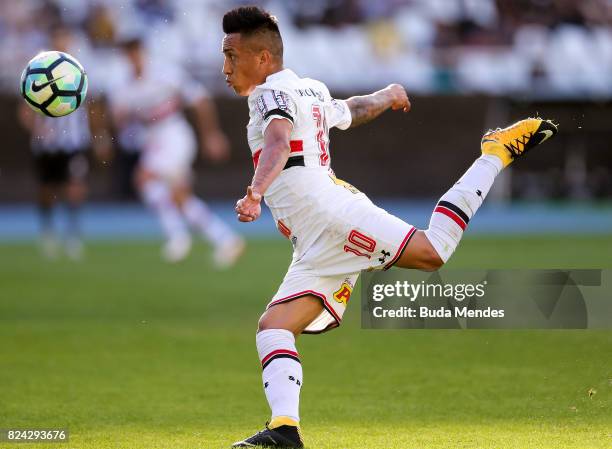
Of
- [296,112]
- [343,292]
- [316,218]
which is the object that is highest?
[296,112]

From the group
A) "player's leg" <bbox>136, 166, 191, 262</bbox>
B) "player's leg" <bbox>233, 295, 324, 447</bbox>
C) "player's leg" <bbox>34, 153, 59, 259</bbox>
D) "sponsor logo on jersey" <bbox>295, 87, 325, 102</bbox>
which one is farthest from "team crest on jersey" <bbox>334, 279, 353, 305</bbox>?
"player's leg" <bbox>34, 153, 59, 259</bbox>

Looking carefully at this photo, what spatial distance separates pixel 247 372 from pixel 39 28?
1752 centimetres

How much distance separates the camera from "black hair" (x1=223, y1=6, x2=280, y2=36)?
16.7 ft

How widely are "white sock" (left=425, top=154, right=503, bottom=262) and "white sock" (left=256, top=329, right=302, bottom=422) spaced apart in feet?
2.91

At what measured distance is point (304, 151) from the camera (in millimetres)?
5098

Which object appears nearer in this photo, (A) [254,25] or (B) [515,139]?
(A) [254,25]

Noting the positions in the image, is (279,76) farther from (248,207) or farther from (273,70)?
(248,207)

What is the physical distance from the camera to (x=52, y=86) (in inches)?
233

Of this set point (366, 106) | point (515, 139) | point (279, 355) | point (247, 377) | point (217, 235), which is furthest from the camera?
point (217, 235)

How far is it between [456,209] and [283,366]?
1.21 m

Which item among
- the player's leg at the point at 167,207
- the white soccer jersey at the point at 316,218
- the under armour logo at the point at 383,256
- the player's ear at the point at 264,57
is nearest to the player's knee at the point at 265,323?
the white soccer jersey at the point at 316,218

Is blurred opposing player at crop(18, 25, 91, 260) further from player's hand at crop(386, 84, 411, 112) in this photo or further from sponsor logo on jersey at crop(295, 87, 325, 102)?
sponsor logo on jersey at crop(295, 87, 325, 102)

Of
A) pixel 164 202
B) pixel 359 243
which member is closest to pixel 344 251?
pixel 359 243

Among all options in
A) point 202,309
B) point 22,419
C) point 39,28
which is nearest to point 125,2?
point 39,28
